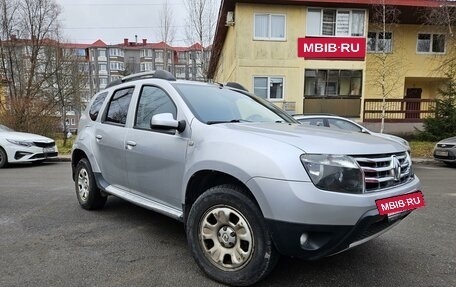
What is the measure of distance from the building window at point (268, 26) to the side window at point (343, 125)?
10358 millimetres

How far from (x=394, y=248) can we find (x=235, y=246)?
77.5 inches

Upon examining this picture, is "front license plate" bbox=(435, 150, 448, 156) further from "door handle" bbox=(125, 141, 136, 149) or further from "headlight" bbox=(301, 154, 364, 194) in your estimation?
"door handle" bbox=(125, 141, 136, 149)

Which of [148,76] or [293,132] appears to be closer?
[293,132]

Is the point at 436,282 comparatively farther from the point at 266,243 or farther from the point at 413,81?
the point at 413,81

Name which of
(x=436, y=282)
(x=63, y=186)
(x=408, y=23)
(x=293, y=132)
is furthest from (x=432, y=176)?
(x=408, y=23)

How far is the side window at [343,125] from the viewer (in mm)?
9773

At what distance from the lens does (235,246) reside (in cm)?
301

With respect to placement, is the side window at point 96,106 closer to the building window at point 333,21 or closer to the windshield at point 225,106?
the windshield at point 225,106

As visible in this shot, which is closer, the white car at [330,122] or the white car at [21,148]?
the white car at [330,122]

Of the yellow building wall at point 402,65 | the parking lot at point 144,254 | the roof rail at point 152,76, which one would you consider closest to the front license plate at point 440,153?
the parking lot at point 144,254

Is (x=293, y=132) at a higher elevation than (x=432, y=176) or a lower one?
higher

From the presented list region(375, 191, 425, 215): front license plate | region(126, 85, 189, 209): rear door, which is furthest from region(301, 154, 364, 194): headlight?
region(126, 85, 189, 209): rear door

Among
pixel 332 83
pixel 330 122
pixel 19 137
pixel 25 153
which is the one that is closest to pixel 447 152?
pixel 330 122

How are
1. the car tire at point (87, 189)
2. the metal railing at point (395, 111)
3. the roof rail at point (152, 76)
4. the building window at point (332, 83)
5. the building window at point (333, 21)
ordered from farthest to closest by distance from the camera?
1. the metal railing at point (395, 111)
2. the building window at point (332, 83)
3. the building window at point (333, 21)
4. the car tire at point (87, 189)
5. the roof rail at point (152, 76)
